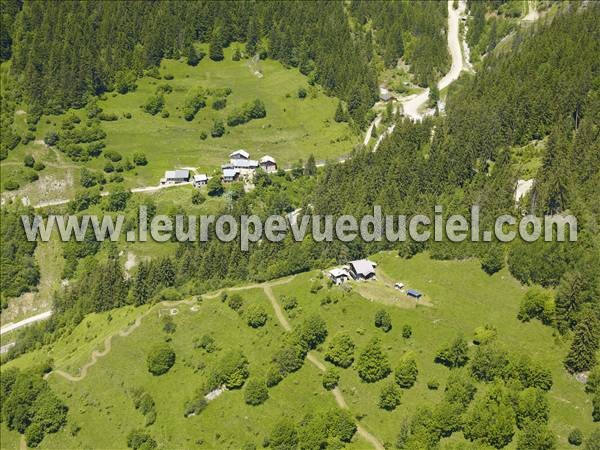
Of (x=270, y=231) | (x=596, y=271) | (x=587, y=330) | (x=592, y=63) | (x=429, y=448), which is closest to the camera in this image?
(x=429, y=448)

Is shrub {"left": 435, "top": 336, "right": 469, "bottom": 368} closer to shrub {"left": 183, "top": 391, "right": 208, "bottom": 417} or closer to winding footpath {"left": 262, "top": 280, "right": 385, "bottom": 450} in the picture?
winding footpath {"left": 262, "top": 280, "right": 385, "bottom": 450}

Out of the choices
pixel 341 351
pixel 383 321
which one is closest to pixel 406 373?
pixel 341 351

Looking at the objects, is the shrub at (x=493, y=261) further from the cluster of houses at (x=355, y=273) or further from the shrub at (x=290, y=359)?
the shrub at (x=290, y=359)

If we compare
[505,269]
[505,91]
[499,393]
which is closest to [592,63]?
[505,91]

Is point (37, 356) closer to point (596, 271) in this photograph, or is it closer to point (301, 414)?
point (301, 414)

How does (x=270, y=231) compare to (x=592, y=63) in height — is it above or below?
below

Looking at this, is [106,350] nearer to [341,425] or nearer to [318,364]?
[318,364]
